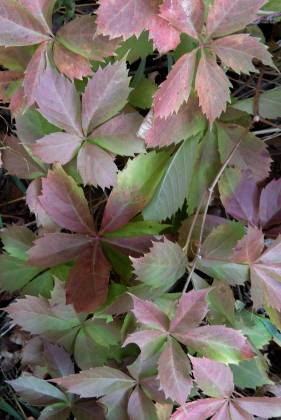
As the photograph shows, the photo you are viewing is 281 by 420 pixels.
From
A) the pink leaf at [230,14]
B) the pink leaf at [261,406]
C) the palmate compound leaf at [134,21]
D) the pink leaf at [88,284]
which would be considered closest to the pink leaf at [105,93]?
the palmate compound leaf at [134,21]

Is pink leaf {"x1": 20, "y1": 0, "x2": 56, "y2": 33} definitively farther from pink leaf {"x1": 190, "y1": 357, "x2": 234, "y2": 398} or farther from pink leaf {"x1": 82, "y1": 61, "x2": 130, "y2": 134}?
pink leaf {"x1": 190, "y1": 357, "x2": 234, "y2": 398}

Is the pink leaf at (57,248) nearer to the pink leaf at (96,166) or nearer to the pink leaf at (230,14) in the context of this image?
the pink leaf at (96,166)

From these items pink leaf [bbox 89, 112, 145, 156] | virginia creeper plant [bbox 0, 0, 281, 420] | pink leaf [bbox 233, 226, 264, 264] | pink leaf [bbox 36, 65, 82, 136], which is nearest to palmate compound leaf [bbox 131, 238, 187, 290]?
virginia creeper plant [bbox 0, 0, 281, 420]

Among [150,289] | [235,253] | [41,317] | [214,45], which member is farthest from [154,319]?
[214,45]

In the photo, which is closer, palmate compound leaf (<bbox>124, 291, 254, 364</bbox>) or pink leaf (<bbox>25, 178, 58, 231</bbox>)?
palmate compound leaf (<bbox>124, 291, 254, 364</bbox>)

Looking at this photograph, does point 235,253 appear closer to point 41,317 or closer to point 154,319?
point 154,319
